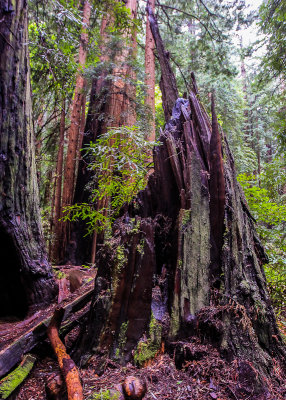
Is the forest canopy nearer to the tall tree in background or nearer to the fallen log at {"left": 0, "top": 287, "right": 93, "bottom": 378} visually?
the fallen log at {"left": 0, "top": 287, "right": 93, "bottom": 378}

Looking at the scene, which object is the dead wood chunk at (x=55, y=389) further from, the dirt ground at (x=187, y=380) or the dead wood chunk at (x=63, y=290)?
the dead wood chunk at (x=63, y=290)

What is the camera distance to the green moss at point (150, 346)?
198 centimetres

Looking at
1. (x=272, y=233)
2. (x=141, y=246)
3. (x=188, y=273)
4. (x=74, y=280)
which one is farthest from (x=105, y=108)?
(x=188, y=273)

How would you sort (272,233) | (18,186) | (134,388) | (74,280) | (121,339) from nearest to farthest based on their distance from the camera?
(134,388)
(121,339)
(18,186)
(74,280)
(272,233)

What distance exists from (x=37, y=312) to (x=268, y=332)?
2811mm

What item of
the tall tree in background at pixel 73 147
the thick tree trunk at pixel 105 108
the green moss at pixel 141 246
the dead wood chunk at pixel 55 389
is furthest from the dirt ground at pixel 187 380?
the thick tree trunk at pixel 105 108

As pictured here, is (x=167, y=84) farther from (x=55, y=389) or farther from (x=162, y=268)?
(x=55, y=389)

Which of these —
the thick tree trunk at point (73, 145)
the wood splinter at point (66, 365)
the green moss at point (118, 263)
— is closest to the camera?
the wood splinter at point (66, 365)

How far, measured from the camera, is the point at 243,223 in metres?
2.65

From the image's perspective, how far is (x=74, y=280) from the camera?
13.7ft

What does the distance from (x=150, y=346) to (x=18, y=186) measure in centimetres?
256

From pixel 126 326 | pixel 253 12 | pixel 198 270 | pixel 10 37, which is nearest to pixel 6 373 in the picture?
pixel 126 326

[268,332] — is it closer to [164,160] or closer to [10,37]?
[164,160]

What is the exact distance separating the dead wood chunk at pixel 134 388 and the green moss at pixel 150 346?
0.27m
